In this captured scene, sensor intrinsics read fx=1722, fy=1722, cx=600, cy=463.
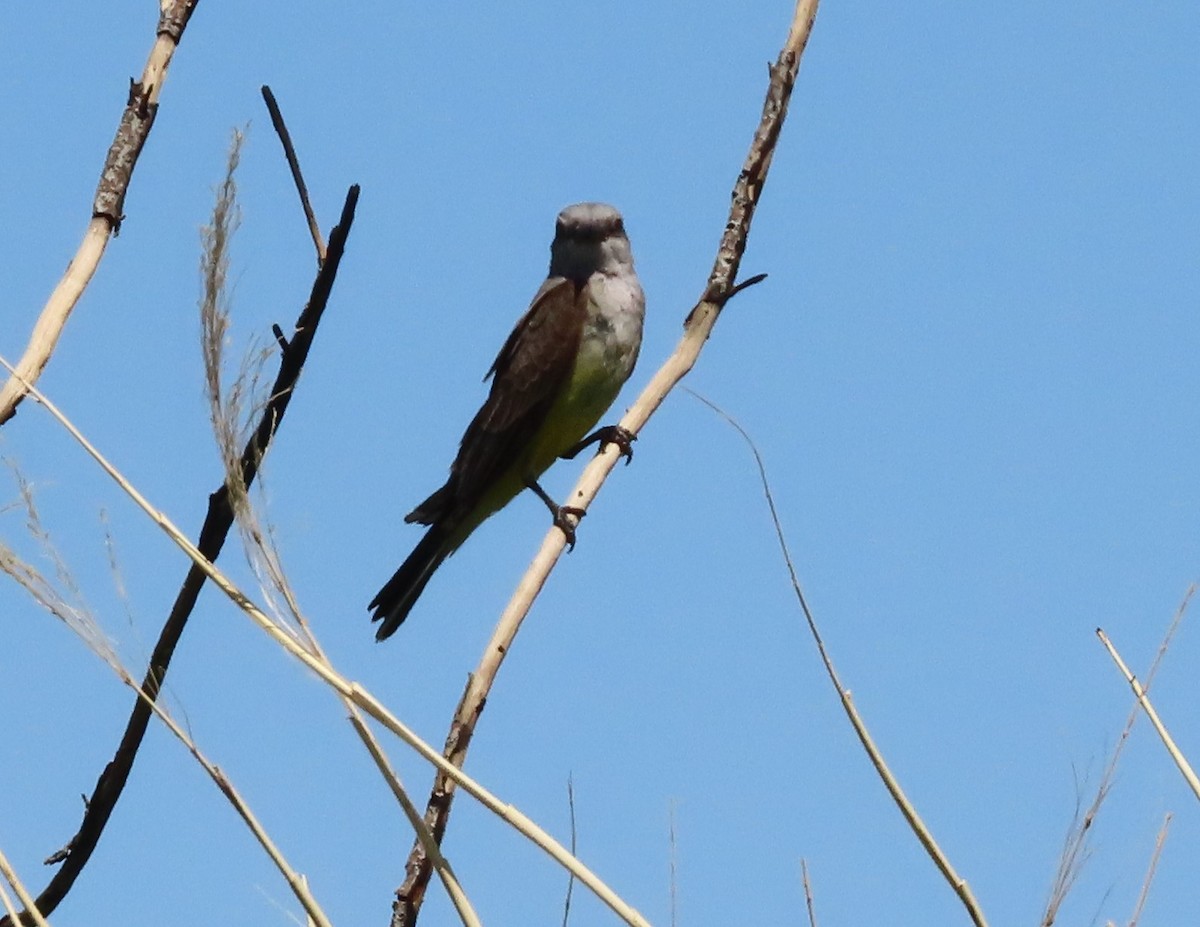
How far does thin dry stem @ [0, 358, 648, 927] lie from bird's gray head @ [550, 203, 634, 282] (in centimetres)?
454

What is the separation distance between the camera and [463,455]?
6305 mm

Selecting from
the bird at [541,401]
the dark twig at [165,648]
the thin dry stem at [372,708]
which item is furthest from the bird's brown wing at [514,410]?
the thin dry stem at [372,708]

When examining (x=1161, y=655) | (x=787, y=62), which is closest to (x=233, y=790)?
(x=1161, y=655)

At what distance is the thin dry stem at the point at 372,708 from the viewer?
6.33ft

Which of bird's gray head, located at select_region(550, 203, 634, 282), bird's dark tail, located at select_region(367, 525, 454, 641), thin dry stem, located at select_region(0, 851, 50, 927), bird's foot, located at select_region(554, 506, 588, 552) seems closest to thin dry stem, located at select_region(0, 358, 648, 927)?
thin dry stem, located at select_region(0, 851, 50, 927)

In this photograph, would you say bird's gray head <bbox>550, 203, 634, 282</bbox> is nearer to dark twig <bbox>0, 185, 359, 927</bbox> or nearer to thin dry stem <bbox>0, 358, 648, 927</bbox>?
dark twig <bbox>0, 185, 359, 927</bbox>

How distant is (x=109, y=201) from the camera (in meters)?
2.95

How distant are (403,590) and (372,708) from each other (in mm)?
3806

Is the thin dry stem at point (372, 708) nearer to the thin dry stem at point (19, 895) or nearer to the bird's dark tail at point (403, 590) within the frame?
the thin dry stem at point (19, 895)

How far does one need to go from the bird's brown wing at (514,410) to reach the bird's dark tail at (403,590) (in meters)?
0.24

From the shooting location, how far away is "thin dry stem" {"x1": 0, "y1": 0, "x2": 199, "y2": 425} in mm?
2621

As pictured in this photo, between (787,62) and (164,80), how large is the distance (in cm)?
128

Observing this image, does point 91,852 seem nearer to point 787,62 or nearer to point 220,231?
point 220,231

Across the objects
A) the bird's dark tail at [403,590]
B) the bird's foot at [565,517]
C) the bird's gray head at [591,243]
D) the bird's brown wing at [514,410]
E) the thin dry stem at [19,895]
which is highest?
the bird's gray head at [591,243]
